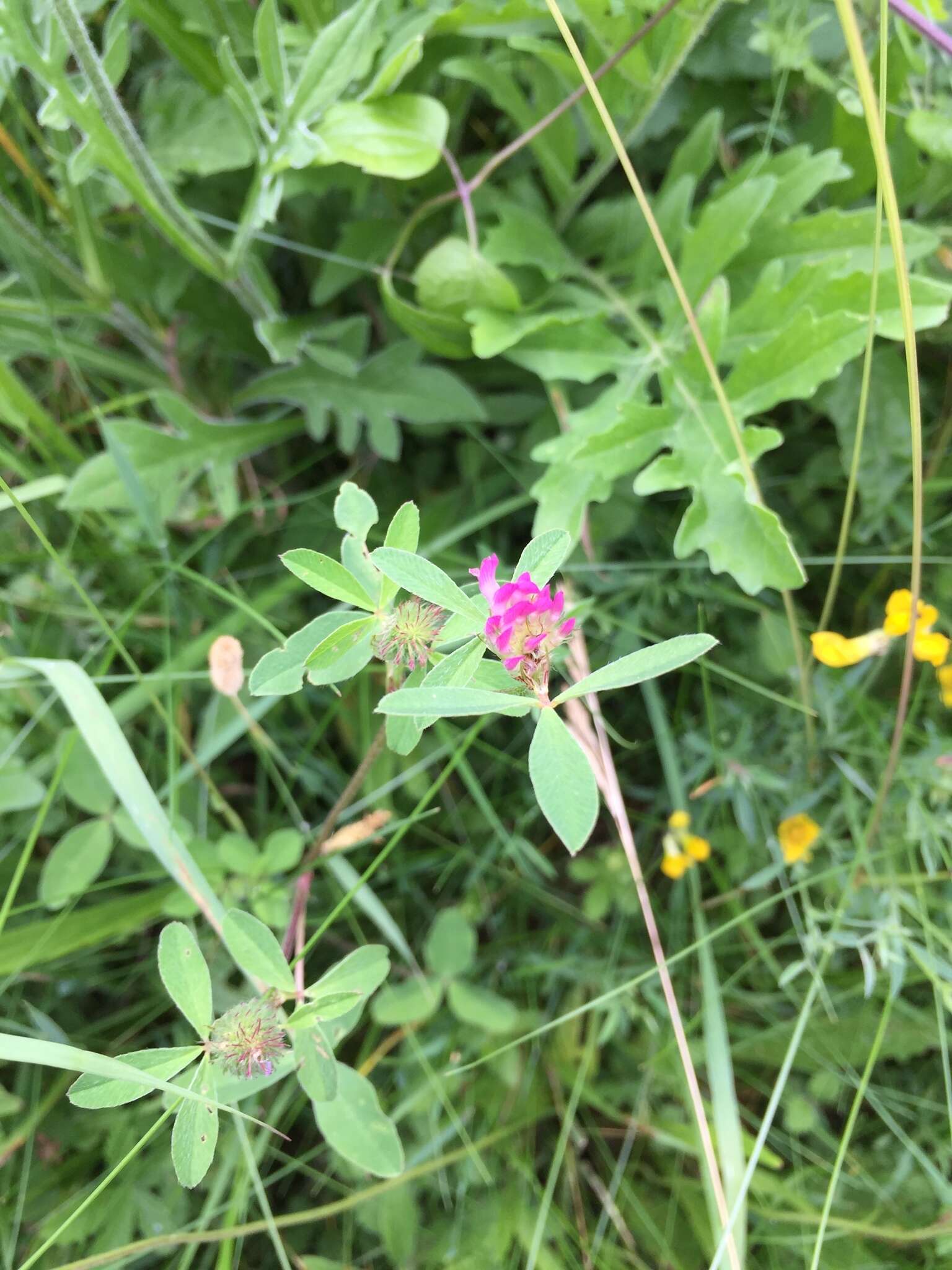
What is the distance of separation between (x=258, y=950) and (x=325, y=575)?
1.42ft

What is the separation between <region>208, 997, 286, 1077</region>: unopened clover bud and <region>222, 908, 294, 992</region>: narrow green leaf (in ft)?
0.19

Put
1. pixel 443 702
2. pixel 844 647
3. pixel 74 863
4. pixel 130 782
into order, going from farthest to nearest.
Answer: pixel 74 863 < pixel 844 647 < pixel 130 782 < pixel 443 702

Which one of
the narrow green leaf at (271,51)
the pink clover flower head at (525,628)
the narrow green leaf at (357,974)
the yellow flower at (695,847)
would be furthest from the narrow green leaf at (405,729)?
the narrow green leaf at (271,51)

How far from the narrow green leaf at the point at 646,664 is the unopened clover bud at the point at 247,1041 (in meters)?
0.45

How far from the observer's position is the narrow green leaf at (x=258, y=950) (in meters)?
1.00

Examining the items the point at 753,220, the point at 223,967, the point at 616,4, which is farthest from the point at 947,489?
the point at 223,967

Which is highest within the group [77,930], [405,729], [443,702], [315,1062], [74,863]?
[443,702]

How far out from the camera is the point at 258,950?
100 cm

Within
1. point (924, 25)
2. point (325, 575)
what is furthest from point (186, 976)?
point (924, 25)

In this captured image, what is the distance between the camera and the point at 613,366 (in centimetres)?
150

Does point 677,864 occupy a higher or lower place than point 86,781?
lower

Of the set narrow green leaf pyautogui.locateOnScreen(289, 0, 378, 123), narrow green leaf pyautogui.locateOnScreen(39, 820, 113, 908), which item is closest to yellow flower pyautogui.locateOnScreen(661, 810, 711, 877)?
narrow green leaf pyautogui.locateOnScreen(39, 820, 113, 908)

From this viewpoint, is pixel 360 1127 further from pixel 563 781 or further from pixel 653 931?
pixel 563 781

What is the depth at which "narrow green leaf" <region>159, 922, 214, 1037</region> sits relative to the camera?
0.94 metres
